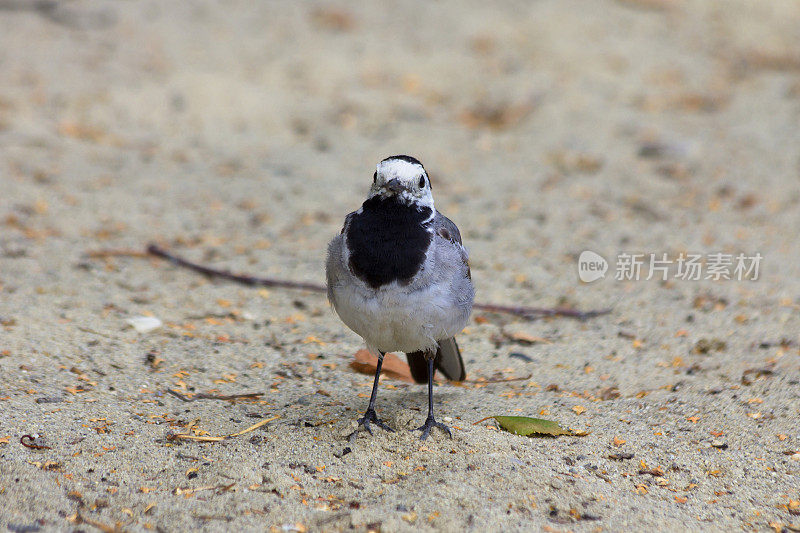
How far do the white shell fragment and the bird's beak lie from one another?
6.71 ft

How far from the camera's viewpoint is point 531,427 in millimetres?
3842

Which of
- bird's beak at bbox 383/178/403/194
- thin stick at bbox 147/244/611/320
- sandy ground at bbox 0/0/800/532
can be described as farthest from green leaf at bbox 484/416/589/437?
thin stick at bbox 147/244/611/320

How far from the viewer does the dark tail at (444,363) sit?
4.35 meters

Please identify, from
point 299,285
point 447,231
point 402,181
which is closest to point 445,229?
point 447,231

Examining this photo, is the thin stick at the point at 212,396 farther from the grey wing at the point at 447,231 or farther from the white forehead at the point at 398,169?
the white forehead at the point at 398,169

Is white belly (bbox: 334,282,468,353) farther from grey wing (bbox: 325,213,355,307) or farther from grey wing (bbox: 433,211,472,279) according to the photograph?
grey wing (bbox: 433,211,472,279)

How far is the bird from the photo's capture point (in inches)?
139

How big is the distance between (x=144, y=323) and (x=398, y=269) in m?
2.10

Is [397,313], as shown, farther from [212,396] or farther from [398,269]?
[212,396]

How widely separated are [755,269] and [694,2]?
548cm

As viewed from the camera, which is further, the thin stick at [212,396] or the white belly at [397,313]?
the thin stick at [212,396]

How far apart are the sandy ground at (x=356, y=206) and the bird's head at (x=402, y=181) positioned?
101cm

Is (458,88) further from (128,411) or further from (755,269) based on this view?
(128,411)

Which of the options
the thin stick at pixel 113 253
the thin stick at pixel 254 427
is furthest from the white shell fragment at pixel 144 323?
the thin stick at pixel 254 427
